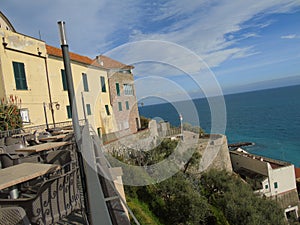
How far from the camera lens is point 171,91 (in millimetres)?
5500

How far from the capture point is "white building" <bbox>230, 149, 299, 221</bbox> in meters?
20.0

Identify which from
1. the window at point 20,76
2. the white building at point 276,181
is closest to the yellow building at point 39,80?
the window at point 20,76

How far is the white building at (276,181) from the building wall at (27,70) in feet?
58.8

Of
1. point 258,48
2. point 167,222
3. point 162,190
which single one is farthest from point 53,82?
point 258,48

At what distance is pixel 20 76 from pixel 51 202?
12.2 meters

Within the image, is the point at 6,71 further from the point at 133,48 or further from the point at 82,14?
the point at 133,48

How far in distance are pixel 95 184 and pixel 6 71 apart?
12322 mm

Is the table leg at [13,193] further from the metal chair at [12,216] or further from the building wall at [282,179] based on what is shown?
the building wall at [282,179]

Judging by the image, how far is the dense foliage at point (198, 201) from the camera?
31.6 ft

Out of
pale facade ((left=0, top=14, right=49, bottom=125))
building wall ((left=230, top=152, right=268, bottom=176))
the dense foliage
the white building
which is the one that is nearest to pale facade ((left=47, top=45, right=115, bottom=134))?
pale facade ((left=0, top=14, right=49, bottom=125))

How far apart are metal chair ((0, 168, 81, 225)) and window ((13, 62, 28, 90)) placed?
461 inches

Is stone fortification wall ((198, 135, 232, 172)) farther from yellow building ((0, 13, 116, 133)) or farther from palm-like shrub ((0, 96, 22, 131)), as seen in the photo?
palm-like shrub ((0, 96, 22, 131))

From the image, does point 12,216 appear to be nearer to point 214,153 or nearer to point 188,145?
point 188,145

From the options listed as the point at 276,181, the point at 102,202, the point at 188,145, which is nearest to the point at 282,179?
the point at 276,181
